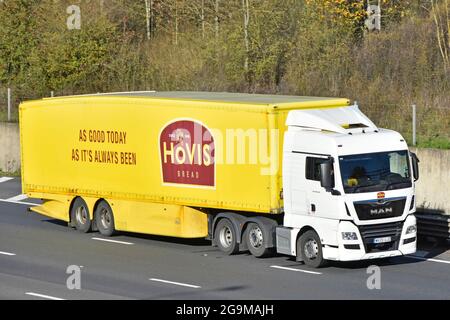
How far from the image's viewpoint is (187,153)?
26375 mm

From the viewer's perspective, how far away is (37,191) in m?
30.5

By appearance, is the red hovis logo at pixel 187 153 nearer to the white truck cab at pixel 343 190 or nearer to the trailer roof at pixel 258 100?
the trailer roof at pixel 258 100

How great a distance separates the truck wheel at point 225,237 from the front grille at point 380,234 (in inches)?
122

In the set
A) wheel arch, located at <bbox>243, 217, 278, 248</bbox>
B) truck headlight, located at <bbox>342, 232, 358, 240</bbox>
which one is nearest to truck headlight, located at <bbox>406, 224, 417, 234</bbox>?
truck headlight, located at <bbox>342, 232, 358, 240</bbox>

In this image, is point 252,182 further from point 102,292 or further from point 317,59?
point 317,59

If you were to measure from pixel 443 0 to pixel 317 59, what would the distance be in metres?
5.88

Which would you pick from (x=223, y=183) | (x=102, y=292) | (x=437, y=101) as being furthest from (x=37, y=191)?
(x=437, y=101)

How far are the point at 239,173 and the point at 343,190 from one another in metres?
2.48

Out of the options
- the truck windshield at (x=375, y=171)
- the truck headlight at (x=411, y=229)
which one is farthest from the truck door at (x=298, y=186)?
the truck headlight at (x=411, y=229)

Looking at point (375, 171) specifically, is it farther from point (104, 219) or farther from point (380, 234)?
point (104, 219)

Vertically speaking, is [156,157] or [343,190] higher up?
[156,157]

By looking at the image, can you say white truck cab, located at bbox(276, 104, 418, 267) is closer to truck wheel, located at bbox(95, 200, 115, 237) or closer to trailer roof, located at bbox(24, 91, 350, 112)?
trailer roof, located at bbox(24, 91, 350, 112)

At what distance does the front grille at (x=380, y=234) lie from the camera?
2394cm

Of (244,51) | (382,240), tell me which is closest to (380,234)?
(382,240)
